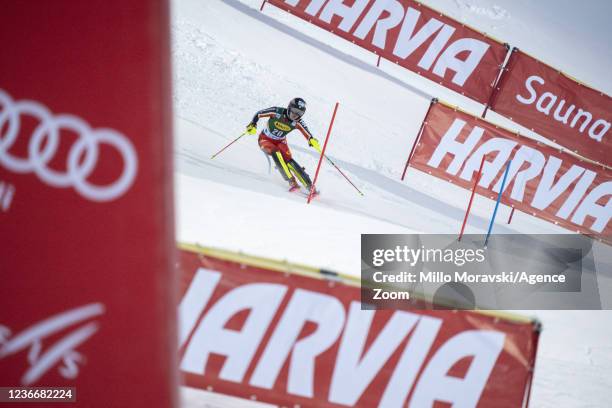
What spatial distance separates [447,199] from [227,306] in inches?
→ 318

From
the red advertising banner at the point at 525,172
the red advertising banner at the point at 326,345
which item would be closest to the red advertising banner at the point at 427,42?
the red advertising banner at the point at 525,172

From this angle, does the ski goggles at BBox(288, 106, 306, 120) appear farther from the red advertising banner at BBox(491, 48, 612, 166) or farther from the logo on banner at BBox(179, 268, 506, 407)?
the logo on banner at BBox(179, 268, 506, 407)

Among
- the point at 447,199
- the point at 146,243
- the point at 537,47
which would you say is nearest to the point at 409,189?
the point at 447,199

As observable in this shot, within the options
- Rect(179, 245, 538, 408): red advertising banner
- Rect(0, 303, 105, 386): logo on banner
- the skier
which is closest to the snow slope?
the skier

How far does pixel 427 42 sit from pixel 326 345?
875cm

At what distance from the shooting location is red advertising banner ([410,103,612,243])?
26.0 feet

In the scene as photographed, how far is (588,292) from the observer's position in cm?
764

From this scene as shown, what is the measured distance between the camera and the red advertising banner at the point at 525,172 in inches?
312

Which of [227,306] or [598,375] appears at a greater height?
[598,375]

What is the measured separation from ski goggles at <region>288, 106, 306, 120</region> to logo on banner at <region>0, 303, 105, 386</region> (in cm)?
681

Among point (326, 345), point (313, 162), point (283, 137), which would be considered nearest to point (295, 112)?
point (283, 137)

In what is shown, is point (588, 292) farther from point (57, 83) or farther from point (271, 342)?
point (57, 83)

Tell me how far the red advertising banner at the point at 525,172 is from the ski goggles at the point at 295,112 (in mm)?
1892

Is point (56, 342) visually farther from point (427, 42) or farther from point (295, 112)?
point (427, 42)
